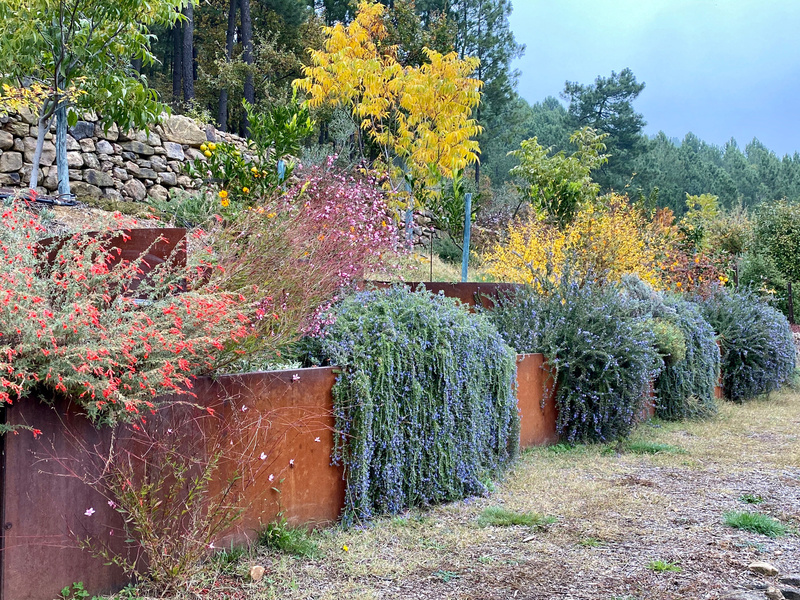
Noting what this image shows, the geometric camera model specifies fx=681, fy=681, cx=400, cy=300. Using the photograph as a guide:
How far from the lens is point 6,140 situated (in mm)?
9281

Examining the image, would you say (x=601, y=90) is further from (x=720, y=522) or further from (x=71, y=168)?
(x=720, y=522)

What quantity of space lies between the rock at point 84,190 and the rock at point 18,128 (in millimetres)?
888

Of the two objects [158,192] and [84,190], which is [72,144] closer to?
[84,190]

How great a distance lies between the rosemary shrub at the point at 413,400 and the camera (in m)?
3.85

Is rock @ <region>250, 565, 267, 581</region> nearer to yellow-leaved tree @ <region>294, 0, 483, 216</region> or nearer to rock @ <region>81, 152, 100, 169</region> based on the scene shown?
rock @ <region>81, 152, 100, 169</region>

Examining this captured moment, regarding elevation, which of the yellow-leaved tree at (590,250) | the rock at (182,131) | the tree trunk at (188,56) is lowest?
the yellow-leaved tree at (590,250)

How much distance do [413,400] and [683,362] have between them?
174 inches

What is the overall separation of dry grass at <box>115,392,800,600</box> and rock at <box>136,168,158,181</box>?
8.09 metres

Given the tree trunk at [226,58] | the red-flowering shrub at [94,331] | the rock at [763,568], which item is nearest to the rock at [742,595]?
the rock at [763,568]

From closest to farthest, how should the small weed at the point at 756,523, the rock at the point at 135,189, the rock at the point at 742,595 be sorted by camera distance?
1. the rock at the point at 742,595
2. the small weed at the point at 756,523
3. the rock at the point at 135,189

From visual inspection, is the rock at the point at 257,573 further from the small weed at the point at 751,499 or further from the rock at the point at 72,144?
the rock at the point at 72,144

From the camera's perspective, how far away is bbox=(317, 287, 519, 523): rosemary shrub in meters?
3.85

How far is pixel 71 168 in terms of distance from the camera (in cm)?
996

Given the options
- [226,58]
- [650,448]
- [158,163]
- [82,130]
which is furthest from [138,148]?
[650,448]
